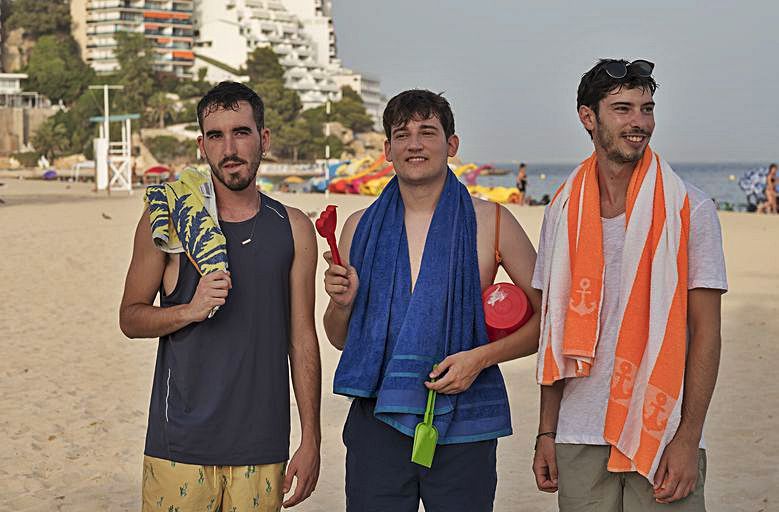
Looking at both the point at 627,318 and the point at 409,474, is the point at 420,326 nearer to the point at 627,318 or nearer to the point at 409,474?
the point at 409,474

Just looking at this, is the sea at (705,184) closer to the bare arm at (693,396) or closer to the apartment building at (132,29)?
the bare arm at (693,396)

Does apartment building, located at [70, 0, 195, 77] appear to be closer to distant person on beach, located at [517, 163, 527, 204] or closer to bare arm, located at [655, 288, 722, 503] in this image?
distant person on beach, located at [517, 163, 527, 204]

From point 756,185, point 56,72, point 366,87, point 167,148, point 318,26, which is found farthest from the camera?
point 366,87

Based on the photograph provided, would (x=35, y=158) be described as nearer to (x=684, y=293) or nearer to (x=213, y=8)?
(x=213, y=8)

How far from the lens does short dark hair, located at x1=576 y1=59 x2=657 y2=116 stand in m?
2.69

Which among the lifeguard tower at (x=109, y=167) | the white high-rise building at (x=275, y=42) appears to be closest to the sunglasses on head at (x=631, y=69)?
the lifeguard tower at (x=109, y=167)

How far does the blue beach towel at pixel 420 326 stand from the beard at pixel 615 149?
461 mm

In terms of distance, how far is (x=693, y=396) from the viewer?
2.61 meters

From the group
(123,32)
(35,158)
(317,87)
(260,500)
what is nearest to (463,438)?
(260,500)

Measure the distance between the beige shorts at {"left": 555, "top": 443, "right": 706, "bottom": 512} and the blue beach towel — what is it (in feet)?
0.82

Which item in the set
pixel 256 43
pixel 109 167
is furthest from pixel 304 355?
pixel 256 43

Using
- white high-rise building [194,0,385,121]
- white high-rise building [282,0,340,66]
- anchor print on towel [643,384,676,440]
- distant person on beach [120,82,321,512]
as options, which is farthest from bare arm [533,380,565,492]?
white high-rise building [282,0,340,66]

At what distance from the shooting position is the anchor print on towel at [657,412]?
2582 mm

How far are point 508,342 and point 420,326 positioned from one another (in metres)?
0.26
